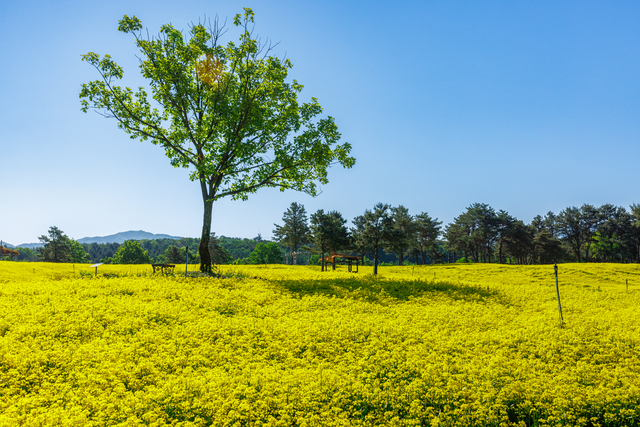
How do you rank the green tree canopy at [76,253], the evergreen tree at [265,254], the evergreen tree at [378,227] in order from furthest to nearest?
the evergreen tree at [265,254] < the green tree canopy at [76,253] < the evergreen tree at [378,227]

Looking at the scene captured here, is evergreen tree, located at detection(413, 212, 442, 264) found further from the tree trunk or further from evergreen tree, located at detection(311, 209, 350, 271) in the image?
the tree trunk

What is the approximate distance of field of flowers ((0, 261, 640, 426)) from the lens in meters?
6.41

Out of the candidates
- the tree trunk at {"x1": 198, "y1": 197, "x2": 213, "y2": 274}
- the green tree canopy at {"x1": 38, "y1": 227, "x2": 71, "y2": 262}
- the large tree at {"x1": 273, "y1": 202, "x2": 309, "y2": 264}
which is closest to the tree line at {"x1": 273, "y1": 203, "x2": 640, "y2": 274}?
the large tree at {"x1": 273, "y1": 202, "x2": 309, "y2": 264}

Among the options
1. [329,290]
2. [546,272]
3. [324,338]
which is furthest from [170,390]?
[546,272]

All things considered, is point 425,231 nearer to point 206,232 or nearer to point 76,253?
point 206,232

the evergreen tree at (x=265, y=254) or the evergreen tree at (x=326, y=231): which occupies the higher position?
the evergreen tree at (x=326, y=231)

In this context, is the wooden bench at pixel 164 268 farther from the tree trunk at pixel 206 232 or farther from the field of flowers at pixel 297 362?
the field of flowers at pixel 297 362

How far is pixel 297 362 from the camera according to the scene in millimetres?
8656

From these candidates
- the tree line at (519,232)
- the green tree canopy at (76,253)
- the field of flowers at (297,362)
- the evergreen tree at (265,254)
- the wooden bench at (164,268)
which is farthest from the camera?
the evergreen tree at (265,254)

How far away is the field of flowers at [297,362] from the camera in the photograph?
6408mm

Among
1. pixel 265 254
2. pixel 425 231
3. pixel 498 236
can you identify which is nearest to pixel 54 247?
pixel 265 254

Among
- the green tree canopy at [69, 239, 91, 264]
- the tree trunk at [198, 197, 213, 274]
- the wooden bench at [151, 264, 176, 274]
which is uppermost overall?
the tree trunk at [198, 197, 213, 274]

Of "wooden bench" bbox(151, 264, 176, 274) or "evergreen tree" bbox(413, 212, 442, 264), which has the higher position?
"evergreen tree" bbox(413, 212, 442, 264)

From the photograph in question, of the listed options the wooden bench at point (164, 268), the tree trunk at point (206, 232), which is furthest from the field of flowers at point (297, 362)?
the tree trunk at point (206, 232)
